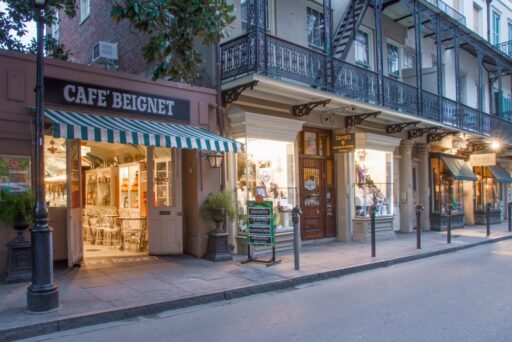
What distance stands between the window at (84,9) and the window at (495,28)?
1937 centimetres

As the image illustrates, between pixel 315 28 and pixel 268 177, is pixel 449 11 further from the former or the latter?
pixel 268 177

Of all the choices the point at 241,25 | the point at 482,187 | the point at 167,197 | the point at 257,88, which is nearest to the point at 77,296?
the point at 167,197

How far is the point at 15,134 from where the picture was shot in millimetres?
7781

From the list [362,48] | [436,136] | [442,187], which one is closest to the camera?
[362,48]

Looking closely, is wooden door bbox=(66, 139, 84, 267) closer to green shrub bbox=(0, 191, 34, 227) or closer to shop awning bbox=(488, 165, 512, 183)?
green shrub bbox=(0, 191, 34, 227)

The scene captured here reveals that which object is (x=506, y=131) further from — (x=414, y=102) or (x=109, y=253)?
(x=109, y=253)

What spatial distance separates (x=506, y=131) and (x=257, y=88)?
16025mm

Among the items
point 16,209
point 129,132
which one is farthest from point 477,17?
point 16,209

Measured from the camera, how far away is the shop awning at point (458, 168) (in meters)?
17.7

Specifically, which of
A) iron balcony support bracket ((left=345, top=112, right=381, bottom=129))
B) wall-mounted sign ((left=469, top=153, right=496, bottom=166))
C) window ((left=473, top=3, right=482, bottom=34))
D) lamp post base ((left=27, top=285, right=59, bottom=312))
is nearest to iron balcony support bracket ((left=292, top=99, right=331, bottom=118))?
iron balcony support bracket ((left=345, top=112, right=381, bottom=129))

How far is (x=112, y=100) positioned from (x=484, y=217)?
17426 millimetres

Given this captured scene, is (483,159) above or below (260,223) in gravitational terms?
above

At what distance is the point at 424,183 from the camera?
56.6 feet

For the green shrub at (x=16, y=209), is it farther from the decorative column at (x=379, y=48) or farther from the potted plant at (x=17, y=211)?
the decorative column at (x=379, y=48)
